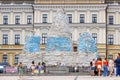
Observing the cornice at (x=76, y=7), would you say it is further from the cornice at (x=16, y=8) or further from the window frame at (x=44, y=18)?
the cornice at (x=16, y=8)

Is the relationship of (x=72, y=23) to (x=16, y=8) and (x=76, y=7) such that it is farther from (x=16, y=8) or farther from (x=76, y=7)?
(x=16, y=8)

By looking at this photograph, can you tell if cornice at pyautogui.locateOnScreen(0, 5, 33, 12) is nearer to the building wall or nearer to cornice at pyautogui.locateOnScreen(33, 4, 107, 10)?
the building wall

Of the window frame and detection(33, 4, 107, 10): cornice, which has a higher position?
detection(33, 4, 107, 10): cornice

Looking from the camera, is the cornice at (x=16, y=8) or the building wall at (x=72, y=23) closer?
the building wall at (x=72, y=23)

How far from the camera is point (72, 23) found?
81625mm

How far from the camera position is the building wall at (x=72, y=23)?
8062cm

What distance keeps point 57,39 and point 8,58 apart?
2943cm

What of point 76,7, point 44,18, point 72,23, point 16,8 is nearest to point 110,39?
point 72,23

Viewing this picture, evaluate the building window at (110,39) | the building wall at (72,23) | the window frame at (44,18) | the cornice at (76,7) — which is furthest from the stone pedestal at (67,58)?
the building window at (110,39)

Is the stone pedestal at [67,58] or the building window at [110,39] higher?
the building window at [110,39]

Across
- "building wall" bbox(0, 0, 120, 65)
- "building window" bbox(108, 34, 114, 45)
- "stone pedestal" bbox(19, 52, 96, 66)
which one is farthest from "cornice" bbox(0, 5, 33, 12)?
"stone pedestal" bbox(19, 52, 96, 66)

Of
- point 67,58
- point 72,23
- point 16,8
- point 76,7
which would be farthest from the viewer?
point 16,8

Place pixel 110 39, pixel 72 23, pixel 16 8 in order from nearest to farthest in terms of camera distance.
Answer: pixel 72 23 → pixel 110 39 → pixel 16 8

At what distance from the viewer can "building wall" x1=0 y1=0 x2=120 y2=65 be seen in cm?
8062
